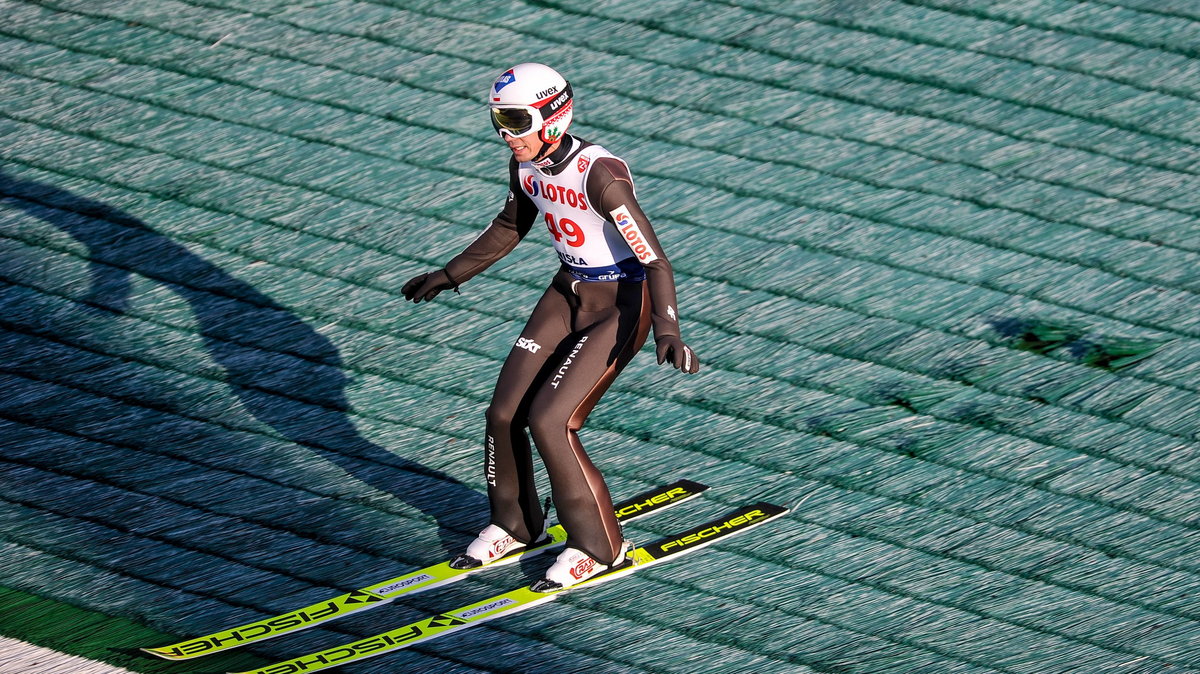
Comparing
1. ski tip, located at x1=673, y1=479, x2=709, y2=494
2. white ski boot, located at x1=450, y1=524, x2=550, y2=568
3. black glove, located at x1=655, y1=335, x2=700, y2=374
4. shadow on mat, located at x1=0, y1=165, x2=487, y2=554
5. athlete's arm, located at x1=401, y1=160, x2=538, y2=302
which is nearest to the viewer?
black glove, located at x1=655, y1=335, x2=700, y2=374

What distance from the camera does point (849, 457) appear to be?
725cm

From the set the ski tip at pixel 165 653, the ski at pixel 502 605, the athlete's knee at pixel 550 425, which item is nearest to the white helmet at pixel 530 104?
the athlete's knee at pixel 550 425

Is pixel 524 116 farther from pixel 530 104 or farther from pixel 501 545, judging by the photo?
pixel 501 545

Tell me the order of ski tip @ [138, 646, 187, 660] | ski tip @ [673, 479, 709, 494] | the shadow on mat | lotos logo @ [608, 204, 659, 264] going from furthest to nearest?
1. the shadow on mat
2. ski tip @ [673, 479, 709, 494]
3. lotos logo @ [608, 204, 659, 264]
4. ski tip @ [138, 646, 187, 660]

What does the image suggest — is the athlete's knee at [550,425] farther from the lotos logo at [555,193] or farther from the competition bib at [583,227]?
the lotos logo at [555,193]

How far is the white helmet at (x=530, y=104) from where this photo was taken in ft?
20.2

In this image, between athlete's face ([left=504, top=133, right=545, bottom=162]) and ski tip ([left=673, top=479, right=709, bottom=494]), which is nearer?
athlete's face ([left=504, top=133, right=545, bottom=162])

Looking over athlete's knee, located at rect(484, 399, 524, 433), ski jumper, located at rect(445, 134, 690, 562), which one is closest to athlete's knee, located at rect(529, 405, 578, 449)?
ski jumper, located at rect(445, 134, 690, 562)

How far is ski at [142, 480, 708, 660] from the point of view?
241 inches

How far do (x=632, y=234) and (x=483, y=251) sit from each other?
3.01ft

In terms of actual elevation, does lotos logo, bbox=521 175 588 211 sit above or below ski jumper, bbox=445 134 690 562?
above

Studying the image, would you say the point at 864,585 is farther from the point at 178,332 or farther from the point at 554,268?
the point at 178,332

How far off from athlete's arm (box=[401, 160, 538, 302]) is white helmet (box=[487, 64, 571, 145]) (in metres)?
0.55

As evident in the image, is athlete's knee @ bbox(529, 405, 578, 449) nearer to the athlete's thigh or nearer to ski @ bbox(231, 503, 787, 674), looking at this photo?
the athlete's thigh
